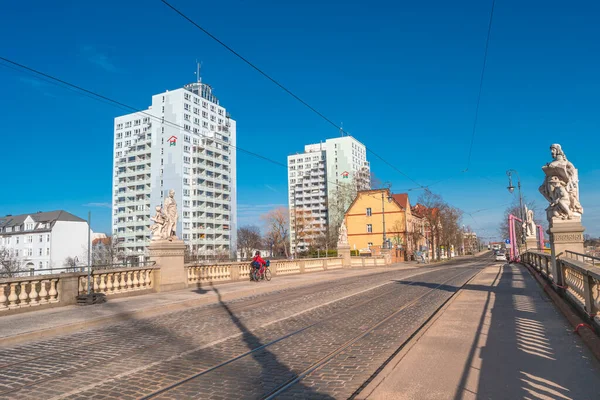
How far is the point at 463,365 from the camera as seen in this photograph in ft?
19.4

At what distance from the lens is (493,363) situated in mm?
5977

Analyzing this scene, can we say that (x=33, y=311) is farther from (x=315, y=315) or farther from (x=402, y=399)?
(x=402, y=399)

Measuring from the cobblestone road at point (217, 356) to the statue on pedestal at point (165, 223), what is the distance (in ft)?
20.4

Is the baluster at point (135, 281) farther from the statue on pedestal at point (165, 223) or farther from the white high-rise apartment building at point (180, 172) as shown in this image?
the white high-rise apartment building at point (180, 172)

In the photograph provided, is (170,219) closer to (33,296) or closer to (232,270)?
(232,270)

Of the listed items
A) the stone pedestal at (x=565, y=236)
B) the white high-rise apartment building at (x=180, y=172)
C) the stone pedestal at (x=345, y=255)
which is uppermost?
the white high-rise apartment building at (x=180, y=172)

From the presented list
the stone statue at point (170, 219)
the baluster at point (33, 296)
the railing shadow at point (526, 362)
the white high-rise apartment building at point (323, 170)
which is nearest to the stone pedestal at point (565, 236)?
the railing shadow at point (526, 362)

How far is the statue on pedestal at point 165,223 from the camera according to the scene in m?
17.2

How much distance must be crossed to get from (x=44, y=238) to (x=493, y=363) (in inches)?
3674

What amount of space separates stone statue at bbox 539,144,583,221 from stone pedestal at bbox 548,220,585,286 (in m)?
0.21

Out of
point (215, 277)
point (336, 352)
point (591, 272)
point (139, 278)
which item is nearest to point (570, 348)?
point (591, 272)

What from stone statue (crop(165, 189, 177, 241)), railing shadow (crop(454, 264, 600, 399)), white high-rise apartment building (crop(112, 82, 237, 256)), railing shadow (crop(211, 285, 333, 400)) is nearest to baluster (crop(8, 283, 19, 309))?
stone statue (crop(165, 189, 177, 241))

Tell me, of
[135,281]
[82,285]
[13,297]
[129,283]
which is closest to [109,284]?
[129,283]

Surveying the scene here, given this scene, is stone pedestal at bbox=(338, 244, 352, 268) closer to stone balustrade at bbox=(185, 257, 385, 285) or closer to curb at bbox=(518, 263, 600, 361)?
stone balustrade at bbox=(185, 257, 385, 285)
